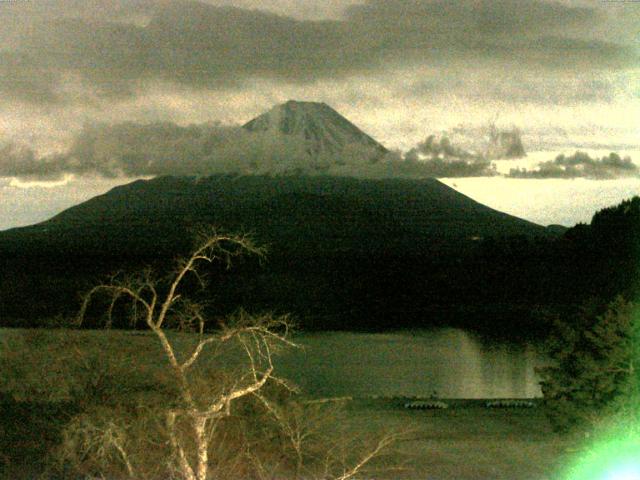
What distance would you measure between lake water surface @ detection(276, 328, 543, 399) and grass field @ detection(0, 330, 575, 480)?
6.44 m

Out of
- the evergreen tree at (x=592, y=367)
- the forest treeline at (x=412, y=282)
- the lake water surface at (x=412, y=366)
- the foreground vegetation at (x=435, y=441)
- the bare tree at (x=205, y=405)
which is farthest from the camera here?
the forest treeline at (x=412, y=282)

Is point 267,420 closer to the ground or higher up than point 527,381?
higher up

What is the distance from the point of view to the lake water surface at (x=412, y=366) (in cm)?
2106

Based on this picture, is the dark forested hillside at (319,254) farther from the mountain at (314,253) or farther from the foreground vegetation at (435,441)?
the foreground vegetation at (435,441)

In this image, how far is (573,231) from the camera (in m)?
46.2

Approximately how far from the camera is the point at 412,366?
26375mm

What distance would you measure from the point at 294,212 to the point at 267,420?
250 ft

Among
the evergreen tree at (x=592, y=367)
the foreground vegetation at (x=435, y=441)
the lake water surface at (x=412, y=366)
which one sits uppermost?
the evergreen tree at (x=592, y=367)

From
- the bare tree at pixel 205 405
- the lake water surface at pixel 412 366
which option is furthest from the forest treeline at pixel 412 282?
the bare tree at pixel 205 405

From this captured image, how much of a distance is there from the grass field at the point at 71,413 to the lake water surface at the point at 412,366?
6436mm

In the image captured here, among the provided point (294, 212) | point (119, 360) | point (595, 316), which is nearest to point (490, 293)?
point (294, 212)

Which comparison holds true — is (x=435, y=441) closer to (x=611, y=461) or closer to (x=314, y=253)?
(x=611, y=461)

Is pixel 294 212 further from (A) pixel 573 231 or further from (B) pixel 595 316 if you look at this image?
(B) pixel 595 316

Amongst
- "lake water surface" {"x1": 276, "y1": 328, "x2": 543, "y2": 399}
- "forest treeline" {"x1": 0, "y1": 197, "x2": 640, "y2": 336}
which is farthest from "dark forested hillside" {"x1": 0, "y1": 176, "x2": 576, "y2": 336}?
"lake water surface" {"x1": 276, "y1": 328, "x2": 543, "y2": 399}
